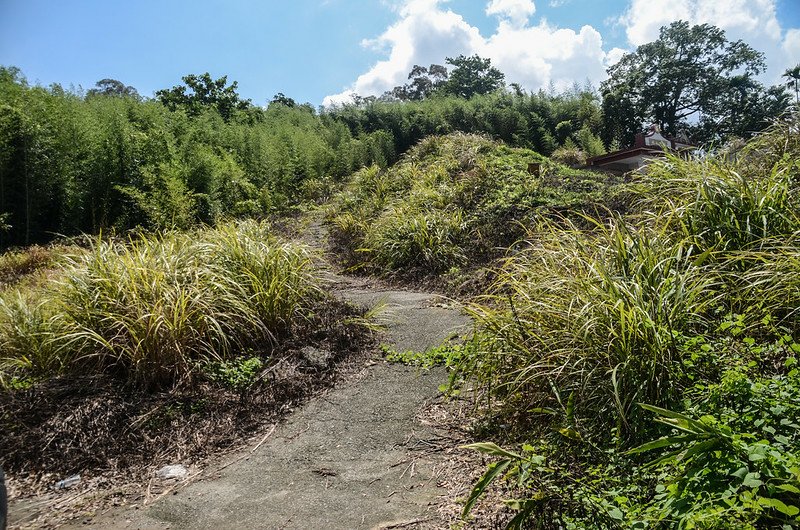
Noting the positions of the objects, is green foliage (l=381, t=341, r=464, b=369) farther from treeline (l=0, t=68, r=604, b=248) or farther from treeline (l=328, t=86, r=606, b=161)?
treeline (l=328, t=86, r=606, b=161)

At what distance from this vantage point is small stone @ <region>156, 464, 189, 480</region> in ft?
7.24

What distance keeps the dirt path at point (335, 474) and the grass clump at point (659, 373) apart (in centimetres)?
35

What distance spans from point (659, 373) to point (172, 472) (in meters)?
2.16

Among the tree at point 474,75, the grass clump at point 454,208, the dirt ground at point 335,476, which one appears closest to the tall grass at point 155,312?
the dirt ground at point 335,476

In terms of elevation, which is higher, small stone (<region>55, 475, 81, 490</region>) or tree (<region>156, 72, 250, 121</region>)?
tree (<region>156, 72, 250, 121</region>)

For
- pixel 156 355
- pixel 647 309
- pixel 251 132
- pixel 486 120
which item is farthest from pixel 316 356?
pixel 486 120

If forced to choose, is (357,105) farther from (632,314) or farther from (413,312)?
(632,314)

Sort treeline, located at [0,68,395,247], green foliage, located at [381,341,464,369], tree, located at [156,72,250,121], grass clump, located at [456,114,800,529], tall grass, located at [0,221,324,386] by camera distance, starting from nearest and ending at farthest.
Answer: grass clump, located at [456,114,800,529], tall grass, located at [0,221,324,386], green foliage, located at [381,341,464,369], treeline, located at [0,68,395,247], tree, located at [156,72,250,121]

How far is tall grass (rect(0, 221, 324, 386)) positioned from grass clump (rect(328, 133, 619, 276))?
2524 mm

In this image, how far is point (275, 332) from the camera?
10.8 feet

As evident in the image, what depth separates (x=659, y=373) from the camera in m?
1.81

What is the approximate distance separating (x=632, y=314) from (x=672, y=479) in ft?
2.65

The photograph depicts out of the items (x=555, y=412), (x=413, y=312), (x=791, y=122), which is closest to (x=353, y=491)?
(x=555, y=412)

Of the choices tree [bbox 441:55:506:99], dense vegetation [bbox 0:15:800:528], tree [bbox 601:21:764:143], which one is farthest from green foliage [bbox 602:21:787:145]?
dense vegetation [bbox 0:15:800:528]
